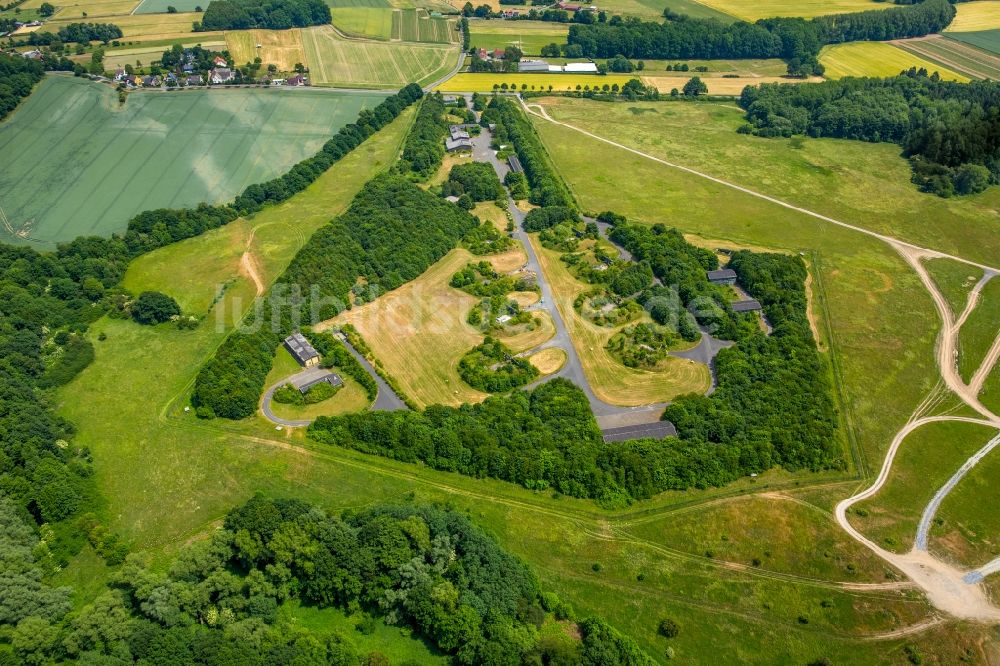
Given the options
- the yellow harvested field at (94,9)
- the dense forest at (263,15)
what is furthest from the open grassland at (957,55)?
the yellow harvested field at (94,9)

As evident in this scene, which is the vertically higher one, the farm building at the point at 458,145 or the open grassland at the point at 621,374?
the farm building at the point at 458,145

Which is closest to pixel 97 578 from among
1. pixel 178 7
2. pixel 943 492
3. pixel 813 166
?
pixel 943 492

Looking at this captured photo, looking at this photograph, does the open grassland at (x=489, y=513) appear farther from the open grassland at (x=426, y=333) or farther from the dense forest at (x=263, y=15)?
the dense forest at (x=263, y=15)

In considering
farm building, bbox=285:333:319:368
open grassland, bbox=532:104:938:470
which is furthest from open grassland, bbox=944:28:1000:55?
farm building, bbox=285:333:319:368

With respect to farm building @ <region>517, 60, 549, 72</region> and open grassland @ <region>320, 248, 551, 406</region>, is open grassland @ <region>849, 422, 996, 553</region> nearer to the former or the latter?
open grassland @ <region>320, 248, 551, 406</region>

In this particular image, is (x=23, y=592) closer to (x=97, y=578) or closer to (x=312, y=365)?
(x=97, y=578)
